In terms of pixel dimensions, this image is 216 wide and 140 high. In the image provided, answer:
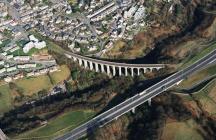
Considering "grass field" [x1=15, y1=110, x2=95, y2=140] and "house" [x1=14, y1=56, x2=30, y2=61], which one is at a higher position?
"house" [x1=14, y1=56, x2=30, y2=61]

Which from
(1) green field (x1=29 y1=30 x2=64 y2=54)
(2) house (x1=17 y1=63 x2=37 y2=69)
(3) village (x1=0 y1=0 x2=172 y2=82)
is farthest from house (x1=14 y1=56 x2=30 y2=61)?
(1) green field (x1=29 y1=30 x2=64 y2=54)

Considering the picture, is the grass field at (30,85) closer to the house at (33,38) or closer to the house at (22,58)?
the house at (22,58)

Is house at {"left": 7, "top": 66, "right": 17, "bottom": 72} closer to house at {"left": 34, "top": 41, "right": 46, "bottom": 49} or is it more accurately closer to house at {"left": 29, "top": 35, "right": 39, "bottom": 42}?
house at {"left": 34, "top": 41, "right": 46, "bottom": 49}

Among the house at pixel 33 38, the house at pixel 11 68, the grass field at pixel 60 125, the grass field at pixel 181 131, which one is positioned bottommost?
the grass field at pixel 181 131

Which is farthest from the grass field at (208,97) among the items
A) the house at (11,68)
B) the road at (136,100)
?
the house at (11,68)

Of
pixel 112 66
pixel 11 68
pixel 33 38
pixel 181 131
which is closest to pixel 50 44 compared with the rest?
pixel 33 38

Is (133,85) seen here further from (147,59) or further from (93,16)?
(93,16)

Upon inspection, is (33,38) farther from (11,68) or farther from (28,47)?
(11,68)
